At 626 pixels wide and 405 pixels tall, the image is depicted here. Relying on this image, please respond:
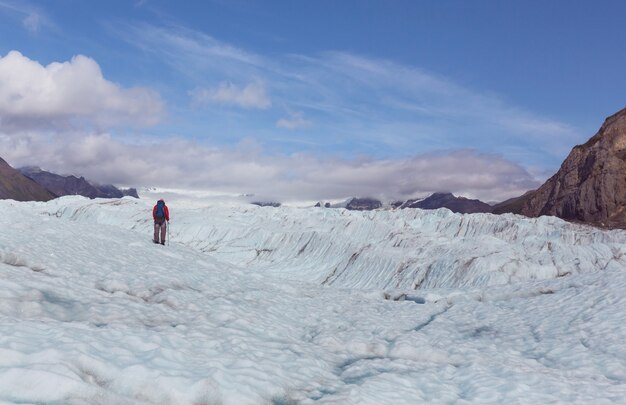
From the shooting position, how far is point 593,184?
118 m

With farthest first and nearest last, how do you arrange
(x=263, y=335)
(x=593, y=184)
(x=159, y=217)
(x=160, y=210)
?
1. (x=593, y=184)
2. (x=160, y=210)
3. (x=159, y=217)
4. (x=263, y=335)

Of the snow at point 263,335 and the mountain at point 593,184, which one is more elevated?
the mountain at point 593,184

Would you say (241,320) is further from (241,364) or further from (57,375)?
(57,375)

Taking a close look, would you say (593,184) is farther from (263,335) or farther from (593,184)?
(263,335)

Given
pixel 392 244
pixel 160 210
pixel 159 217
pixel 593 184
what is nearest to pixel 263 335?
pixel 159 217

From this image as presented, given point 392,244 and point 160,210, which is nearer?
point 160,210

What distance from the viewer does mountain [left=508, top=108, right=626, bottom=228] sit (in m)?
112

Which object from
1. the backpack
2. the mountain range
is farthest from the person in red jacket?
the mountain range

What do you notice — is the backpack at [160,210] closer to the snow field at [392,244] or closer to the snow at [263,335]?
the snow at [263,335]

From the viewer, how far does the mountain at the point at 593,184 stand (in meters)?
112

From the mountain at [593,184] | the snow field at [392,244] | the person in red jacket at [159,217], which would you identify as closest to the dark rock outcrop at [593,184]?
the mountain at [593,184]

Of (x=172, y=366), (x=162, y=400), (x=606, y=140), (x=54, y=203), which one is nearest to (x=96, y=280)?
(x=172, y=366)

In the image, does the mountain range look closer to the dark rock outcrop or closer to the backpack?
the dark rock outcrop

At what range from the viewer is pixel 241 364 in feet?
35.5
